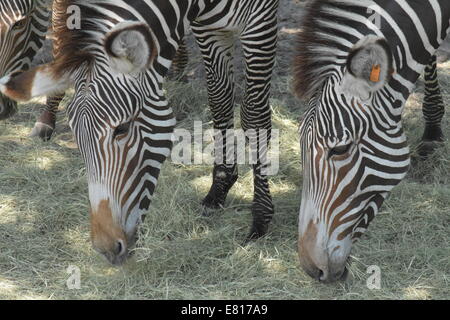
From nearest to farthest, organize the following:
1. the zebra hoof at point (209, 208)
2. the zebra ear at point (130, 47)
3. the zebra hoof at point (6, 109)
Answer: the zebra ear at point (130, 47)
the zebra hoof at point (209, 208)
the zebra hoof at point (6, 109)

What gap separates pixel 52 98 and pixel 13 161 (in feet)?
3.03

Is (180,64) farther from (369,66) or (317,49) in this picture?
(369,66)

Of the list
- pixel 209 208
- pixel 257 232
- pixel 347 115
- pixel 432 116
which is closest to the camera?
pixel 347 115

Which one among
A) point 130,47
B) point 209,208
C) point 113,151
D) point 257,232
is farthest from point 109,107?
point 209,208

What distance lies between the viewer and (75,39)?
4.66m

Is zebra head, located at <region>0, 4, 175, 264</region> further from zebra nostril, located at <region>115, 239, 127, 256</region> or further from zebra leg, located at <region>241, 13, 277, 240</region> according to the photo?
zebra leg, located at <region>241, 13, 277, 240</region>

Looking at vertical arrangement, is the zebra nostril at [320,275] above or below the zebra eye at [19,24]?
below

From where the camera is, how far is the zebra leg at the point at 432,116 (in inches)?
292

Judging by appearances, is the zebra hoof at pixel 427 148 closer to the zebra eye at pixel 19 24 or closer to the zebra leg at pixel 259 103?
the zebra leg at pixel 259 103

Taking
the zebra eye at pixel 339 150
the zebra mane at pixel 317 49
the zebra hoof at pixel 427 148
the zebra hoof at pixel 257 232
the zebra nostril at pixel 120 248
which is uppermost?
the zebra mane at pixel 317 49

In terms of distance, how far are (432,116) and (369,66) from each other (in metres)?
3.63

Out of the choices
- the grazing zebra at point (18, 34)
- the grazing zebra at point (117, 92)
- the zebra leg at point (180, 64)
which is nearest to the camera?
the grazing zebra at point (117, 92)

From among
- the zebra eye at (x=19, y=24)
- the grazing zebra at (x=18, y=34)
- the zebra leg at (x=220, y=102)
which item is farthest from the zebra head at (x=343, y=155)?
the zebra eye at (x=19, y=24)

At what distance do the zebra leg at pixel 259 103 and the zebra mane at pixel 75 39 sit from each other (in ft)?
5.23
